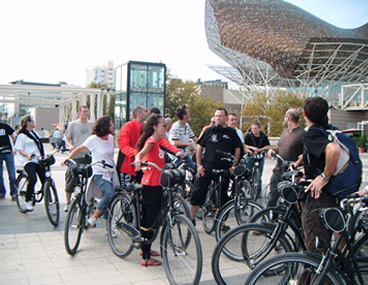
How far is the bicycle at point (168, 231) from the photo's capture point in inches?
154

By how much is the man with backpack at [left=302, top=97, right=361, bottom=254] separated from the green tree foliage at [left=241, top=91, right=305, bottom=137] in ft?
88.5

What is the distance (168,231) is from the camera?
13.8 feet

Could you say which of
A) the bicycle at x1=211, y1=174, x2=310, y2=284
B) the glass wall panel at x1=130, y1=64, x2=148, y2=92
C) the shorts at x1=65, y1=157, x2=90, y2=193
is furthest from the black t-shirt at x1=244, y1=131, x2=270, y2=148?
the glass wall panel at x1=130, y1=64, x2=148, y2=92

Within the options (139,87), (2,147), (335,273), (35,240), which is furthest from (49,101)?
(335,273)

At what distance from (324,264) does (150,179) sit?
7.96 ft

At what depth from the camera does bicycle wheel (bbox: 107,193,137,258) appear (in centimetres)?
501

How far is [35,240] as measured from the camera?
6.01 meters

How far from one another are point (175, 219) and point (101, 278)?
119 cm

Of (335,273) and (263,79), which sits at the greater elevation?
(263,79)

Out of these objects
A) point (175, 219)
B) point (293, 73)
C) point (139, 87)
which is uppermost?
point (293, 73)

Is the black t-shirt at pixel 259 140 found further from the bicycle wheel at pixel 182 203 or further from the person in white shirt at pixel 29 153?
the bicycle wheel at pixel 182 203

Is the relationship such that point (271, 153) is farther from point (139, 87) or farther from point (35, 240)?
point (139, 87)

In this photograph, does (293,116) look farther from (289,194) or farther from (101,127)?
(101,127)

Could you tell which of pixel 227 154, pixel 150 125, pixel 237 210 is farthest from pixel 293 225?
pixel 227 154
